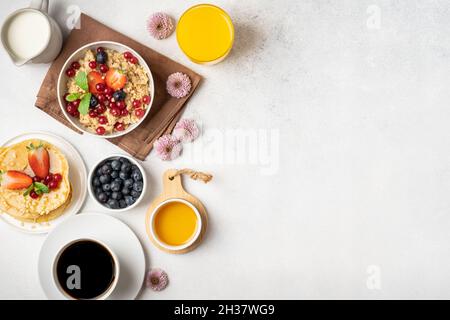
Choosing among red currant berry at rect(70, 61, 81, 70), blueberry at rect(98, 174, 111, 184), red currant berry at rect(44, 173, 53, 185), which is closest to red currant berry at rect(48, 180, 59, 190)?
red currant berry at rect(44, 173, 53, 185)

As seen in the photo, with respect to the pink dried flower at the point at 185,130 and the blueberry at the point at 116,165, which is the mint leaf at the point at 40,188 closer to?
the blueberry at the point at 116,165

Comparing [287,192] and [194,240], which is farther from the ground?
[287,192]

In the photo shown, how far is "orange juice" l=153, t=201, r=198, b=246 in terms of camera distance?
1.57m

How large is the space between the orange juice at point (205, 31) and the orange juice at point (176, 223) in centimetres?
45

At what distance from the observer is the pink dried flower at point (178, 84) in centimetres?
156

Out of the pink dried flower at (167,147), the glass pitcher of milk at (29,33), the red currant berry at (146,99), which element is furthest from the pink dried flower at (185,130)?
the glass pitcher of milk at (29,33)

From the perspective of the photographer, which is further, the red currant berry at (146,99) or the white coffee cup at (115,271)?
the red currant berry at (146,99)

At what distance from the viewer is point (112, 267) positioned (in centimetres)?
145

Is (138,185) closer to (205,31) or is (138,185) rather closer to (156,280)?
(156,280)

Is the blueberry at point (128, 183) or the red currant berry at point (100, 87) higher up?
the red currant berry at point (100, 87)

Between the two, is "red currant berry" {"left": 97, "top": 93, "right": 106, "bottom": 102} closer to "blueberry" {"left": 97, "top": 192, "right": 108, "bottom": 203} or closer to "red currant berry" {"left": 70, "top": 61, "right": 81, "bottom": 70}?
"red currant berry" {"left": 70, "top": 61, "right": 81, "bottom": 70}
